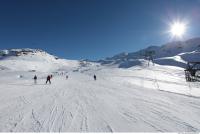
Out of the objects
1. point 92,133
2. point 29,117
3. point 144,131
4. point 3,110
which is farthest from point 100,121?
point 3,110

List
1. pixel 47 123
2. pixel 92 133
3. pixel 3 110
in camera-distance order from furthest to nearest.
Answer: pixel 3 110 < pixel 47 123 < pixel 92 133

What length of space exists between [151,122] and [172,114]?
1.80 metres

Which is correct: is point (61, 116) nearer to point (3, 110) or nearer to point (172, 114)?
point (3, 110)

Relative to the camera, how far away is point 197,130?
6.41 metres

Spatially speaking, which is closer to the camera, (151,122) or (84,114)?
(151,122)

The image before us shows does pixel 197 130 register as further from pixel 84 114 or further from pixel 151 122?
pixel 84 114

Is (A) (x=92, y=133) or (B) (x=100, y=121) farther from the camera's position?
(B) (x=100, y=121)

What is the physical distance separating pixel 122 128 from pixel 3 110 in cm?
678

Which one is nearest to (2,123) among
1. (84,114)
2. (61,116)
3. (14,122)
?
(14,122)

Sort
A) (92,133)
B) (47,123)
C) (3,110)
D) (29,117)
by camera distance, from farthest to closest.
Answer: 1. (3,110)
2. (29,117)
3. (47,123)
4. (92,133)

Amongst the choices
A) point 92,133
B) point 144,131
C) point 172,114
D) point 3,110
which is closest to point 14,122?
point 3,110

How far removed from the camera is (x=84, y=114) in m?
8.59

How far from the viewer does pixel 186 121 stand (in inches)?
291

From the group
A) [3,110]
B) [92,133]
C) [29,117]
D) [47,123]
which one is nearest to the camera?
[92,133]
